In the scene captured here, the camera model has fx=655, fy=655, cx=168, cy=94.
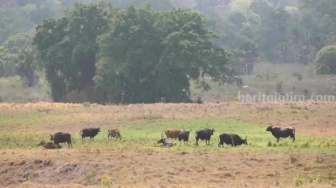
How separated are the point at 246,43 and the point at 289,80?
1334 centimetres

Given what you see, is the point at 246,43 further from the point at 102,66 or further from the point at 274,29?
the point at 102,66

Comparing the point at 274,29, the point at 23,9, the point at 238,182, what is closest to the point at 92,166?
the point at 238,182

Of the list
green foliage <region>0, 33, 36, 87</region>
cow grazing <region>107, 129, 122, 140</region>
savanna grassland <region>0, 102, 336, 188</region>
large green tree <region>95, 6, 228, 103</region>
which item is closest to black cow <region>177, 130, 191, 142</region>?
savanna grassland <region>0, 102, 336, 188</region>

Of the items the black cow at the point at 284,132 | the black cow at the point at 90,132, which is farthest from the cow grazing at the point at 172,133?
the black cow at the point at 284,132

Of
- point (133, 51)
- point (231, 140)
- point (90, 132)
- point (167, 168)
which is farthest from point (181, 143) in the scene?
point (133, 51)

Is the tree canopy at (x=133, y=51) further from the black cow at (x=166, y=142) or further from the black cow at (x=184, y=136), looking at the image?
the black cow at (x=166, y=142)

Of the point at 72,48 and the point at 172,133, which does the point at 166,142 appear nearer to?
the point at 172,133

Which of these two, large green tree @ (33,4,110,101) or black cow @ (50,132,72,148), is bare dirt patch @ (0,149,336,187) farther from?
large green tree @ (33,4,110,101)

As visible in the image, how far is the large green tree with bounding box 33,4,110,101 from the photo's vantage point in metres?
59.0

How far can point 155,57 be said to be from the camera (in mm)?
55594

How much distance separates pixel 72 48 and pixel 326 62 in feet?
109

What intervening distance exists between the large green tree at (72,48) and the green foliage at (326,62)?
28.1 m

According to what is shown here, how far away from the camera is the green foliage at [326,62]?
76.5 metres

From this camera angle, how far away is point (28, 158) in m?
25.3
